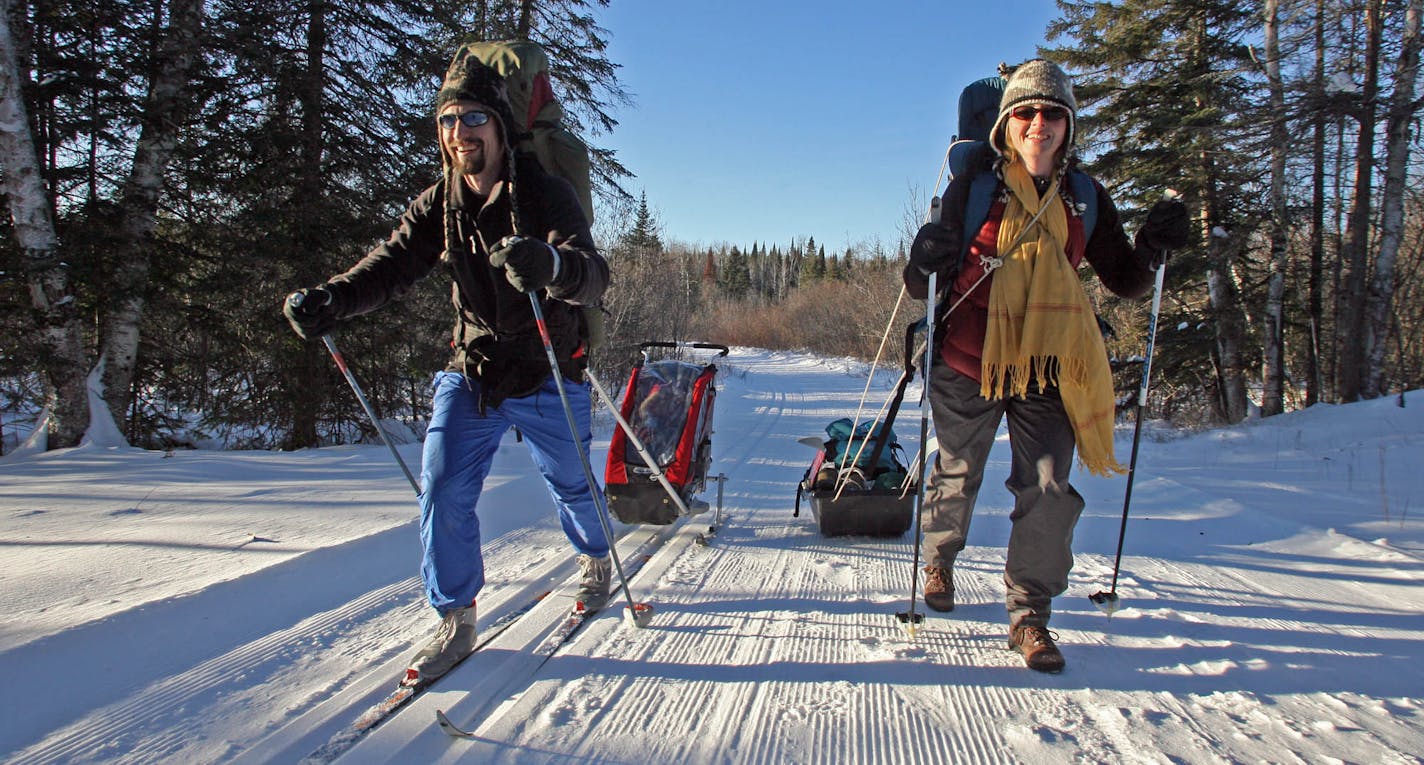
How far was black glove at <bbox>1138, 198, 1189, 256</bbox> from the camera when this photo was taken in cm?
245

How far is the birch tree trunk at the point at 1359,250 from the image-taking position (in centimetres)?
898

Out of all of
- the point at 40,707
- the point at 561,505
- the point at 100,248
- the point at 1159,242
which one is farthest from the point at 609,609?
the point at 100,248

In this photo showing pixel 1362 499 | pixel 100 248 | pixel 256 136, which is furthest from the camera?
pixel 256 136

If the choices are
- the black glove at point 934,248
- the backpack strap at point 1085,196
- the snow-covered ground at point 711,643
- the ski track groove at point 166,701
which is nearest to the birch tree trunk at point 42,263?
the snow-covered ground at point 711,643

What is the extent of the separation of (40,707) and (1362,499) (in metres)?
7.56

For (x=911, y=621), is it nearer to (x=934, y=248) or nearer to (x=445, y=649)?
(x=934, y=248)

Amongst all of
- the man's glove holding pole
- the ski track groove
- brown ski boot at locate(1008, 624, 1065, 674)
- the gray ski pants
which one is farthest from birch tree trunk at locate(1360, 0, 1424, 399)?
the ski track groove

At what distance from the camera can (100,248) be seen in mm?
6848

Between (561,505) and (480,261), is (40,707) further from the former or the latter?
(480,261)

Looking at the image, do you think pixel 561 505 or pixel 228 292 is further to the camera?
pixel 228 292

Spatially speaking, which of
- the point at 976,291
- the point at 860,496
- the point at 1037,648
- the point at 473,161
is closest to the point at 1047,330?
the point at 976,291

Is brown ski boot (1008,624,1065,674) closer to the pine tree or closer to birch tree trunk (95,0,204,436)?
birch tree trunk (95,0,204,436)

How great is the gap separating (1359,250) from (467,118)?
490 inches

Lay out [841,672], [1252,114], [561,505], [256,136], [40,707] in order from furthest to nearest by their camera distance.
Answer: [1252,114]
[256,136]
[561,505]
[841,672]
[40,707]
